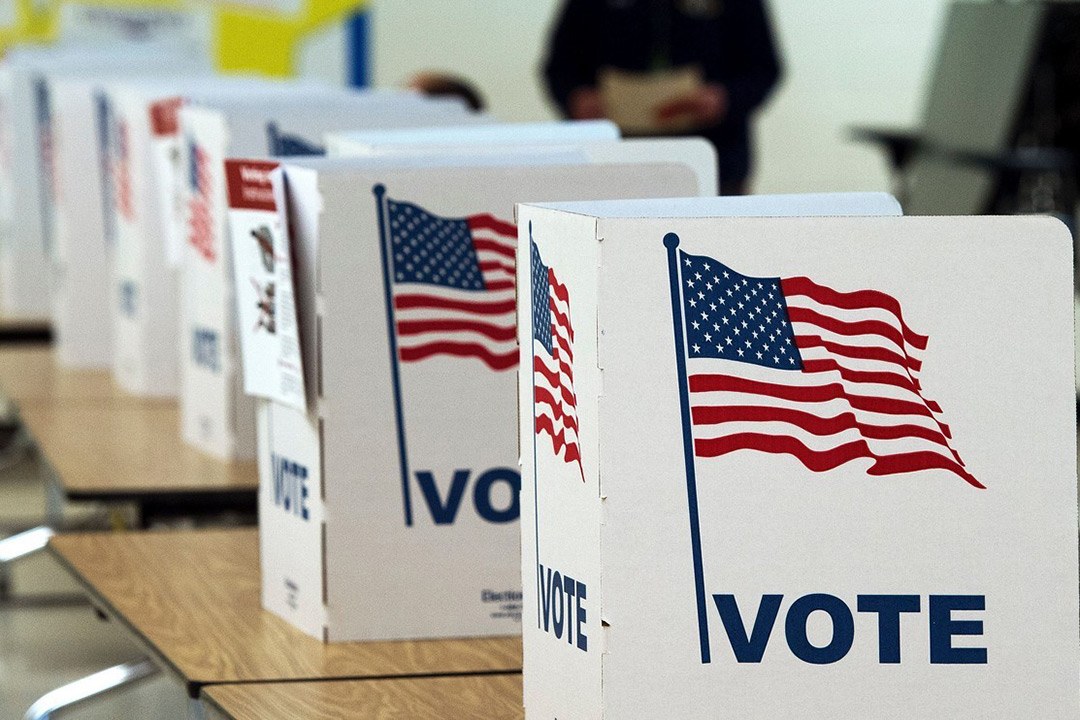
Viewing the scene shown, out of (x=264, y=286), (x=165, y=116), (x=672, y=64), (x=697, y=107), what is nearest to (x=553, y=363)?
(x=264, y=286)

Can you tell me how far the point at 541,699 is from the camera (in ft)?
3.90

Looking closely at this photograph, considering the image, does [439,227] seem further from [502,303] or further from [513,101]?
[513,101]

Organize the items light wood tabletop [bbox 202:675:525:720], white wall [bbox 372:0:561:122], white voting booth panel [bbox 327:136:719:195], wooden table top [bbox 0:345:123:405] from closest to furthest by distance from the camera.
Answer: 1. light wood tabletop [bbox 202:675:525:720]
2. white voting booth panel [bbox 327:136:719:195]
3. wooden table top [bbox 0:345:123:405]
4. white wall [bbox 372:0:561:122]

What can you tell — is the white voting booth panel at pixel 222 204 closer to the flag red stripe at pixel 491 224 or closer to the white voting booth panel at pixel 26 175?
the flag red stripe at pixel 491 224

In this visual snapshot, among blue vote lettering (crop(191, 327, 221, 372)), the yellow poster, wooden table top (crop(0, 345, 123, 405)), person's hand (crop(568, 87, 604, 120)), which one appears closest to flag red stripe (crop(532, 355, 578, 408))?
blue vote lettering (crop(191, 327, 221, 372))

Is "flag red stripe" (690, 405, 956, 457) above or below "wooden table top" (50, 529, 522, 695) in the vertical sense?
above

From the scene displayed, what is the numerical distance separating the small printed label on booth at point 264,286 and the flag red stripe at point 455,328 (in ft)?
0.30

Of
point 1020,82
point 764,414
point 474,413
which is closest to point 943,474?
point 764,414

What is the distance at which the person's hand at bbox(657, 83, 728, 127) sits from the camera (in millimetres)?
4926

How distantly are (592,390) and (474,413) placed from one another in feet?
1.61

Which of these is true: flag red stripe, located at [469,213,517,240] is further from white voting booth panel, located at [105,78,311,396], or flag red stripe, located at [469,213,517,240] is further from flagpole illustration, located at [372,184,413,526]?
white voting booth panel, located at [105,78,311,396]

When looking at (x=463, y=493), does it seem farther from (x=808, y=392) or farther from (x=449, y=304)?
(x=808, y=392)

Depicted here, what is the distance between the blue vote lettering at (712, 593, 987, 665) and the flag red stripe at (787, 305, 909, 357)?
15cm

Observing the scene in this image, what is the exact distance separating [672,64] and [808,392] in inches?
168
